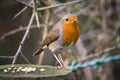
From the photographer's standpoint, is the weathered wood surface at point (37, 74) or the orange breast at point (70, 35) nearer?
the weathered wood surface at point (37, 74)

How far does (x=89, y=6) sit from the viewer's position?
6746 millimetres

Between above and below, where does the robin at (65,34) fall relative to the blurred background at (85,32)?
above

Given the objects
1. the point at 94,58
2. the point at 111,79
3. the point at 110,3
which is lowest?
the point at 111,79

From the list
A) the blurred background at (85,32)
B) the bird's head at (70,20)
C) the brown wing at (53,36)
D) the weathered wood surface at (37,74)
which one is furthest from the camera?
the blurred background at (85,32)

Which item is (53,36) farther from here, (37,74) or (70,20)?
(37,74)

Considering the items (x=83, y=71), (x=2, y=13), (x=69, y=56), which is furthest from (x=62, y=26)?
(x=2, y=13)

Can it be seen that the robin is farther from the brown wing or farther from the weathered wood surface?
the weathered wood surface

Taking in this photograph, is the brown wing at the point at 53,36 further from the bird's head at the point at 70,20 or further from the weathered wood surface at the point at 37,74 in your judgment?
the weathered wood surface at the point at 37,74

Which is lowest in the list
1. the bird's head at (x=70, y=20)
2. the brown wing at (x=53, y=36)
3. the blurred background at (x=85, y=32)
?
the blurred background at (x=85, y=32)

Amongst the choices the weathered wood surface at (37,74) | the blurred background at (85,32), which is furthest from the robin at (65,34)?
the weathered wood surface at (37,74)

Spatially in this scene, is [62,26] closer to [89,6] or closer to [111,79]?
[89,6]

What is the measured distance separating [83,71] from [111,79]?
50 centimetres

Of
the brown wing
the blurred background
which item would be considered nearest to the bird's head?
the brown wing

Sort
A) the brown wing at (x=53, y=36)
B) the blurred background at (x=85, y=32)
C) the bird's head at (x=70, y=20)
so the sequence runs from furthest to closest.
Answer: the blurred background at (x=85, y=32) < the brown wing at (x=53, y=36) < the bird's head at (x=70, y=20)
